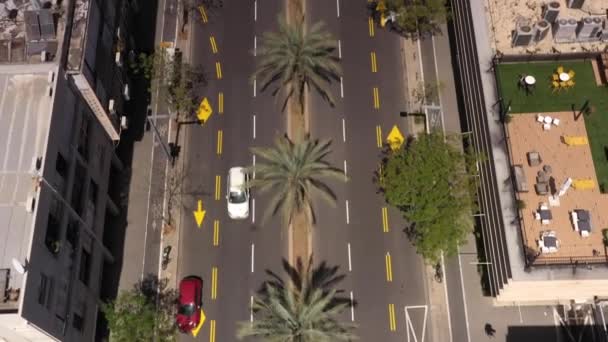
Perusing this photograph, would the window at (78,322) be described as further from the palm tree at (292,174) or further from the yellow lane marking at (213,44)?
the yellow lane marking at (213,44)

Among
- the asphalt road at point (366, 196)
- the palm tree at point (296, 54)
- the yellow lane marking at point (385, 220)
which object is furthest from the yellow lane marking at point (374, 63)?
the yellow lane marking at point (385, 220)

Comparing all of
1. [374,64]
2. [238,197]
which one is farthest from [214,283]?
[374,64]

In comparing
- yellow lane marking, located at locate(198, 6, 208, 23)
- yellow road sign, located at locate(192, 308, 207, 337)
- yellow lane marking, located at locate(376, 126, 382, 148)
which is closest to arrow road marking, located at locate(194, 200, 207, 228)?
yellow road sign, located at locate(192, 308, 207, 337)

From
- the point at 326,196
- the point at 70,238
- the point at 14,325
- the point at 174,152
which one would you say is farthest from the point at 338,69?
the point at 14,325

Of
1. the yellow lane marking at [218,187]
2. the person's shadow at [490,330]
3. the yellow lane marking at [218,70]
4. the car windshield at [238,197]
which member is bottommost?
the person's shadow at [490,330]

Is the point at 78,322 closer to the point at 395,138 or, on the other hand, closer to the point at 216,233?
the point at 216,233

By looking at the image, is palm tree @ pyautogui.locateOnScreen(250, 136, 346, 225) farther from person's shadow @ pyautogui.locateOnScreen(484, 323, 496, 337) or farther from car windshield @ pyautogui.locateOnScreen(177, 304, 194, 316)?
person's shadow @ pyautogui.locateOnScreen(484, 323, 496, 337)
